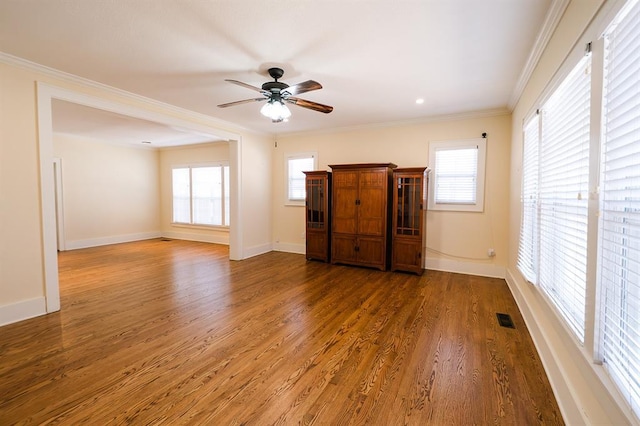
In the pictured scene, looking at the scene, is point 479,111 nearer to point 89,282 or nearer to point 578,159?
point 578,159

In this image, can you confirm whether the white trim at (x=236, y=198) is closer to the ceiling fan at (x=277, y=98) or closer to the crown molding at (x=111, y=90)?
the crown molding at (x=111, y=90)

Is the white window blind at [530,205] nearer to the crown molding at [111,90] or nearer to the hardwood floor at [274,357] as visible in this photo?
the hardwood floor at [274,357]

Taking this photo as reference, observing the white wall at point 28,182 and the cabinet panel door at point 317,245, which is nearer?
the white wall at point 28,182

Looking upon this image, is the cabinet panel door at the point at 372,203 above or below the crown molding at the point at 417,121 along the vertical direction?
below

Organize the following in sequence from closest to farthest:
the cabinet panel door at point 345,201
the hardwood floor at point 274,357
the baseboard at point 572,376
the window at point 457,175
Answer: the baseboard at point 572,376
the hardwood floor at point 274,357
the window at point 457,175
the cabinet panel door at point 345,201

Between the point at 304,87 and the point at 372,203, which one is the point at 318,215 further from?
the point at 304,87

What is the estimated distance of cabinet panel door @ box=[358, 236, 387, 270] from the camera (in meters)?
4.88

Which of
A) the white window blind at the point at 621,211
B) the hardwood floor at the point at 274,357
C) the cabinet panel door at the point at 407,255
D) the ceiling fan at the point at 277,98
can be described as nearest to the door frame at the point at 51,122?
the hardwood floor at the point at 274,357

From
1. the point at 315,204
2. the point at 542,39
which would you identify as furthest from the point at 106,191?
the point at 542,39

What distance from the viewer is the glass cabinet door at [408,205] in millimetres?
4648

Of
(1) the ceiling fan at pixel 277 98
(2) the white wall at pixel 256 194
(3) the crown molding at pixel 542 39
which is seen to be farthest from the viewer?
(2) the white wall at pixel 256 194

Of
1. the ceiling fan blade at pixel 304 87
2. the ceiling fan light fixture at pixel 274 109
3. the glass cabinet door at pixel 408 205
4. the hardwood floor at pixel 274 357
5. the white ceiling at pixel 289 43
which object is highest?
the white ceiling at pixel 289 43

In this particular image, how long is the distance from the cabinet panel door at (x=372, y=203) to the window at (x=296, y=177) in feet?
5.19

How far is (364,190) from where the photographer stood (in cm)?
499
